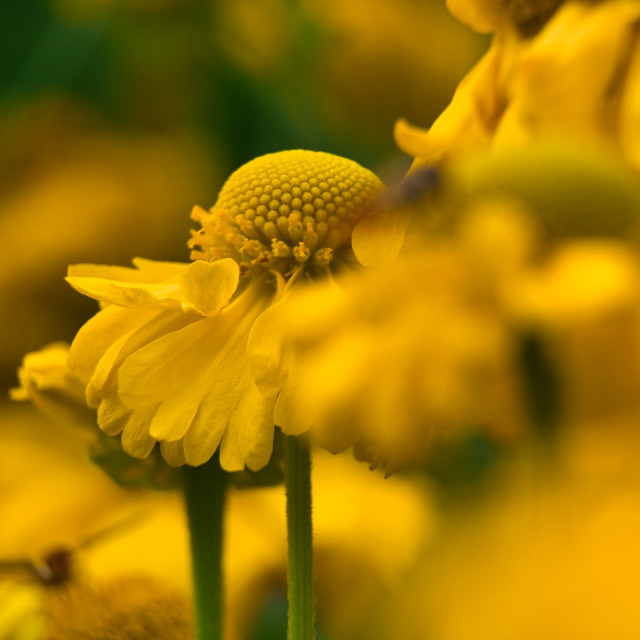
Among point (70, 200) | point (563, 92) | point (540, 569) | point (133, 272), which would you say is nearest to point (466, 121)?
point (563, 92)

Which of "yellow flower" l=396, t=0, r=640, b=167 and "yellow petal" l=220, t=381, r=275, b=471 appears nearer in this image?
"yellow petal" l=220, t=381, r=275, b=471

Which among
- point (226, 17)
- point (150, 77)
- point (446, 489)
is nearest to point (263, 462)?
point (446, 489)

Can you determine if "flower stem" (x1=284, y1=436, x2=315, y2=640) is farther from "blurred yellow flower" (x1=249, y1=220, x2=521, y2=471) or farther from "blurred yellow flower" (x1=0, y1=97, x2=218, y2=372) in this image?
"blurred yellow flower" (x1=0, y1=97, x2=218, y2=372)

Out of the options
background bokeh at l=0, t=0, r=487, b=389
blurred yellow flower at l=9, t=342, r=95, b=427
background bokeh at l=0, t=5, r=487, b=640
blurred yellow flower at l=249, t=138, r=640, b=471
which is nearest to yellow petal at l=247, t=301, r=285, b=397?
blurred yellow flower at l=249, t=138, r=640, b=471

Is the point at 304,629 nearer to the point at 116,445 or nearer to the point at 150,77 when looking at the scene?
the point at 116,445

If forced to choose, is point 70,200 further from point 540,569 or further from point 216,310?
point 540,569
